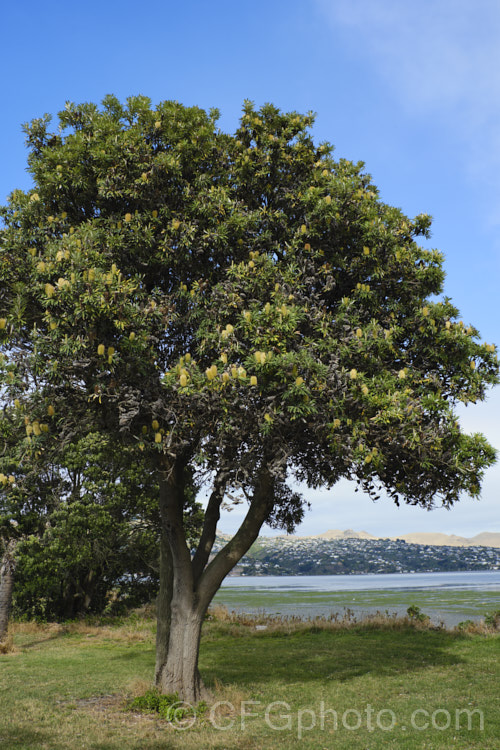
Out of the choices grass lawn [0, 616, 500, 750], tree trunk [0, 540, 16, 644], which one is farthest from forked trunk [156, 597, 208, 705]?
tree trunk [0, 540, 16, 644]

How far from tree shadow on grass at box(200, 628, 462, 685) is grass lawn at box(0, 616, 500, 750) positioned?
0.12 feet

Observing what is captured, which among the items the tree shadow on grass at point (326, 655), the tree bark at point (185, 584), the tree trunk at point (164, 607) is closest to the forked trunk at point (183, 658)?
the tree bark at point (185, 584)

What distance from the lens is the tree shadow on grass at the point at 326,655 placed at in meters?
14.4

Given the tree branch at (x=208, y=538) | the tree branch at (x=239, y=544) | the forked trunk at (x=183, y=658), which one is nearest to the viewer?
the forked trunk at (x=183, y=658)

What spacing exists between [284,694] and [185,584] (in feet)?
11.4

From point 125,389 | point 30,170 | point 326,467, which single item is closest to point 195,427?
point 125,389

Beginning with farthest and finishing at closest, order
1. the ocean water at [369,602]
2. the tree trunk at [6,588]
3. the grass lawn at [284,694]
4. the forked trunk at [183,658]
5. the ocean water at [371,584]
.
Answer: the ocean water at [371,584], the ocean water at [369,602], the tree trunk at [6,588], the forked trunk at [183,658], the grass lawn at [284,694]

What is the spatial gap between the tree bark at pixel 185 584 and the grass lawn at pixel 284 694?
84 cm

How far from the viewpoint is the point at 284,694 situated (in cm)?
1229

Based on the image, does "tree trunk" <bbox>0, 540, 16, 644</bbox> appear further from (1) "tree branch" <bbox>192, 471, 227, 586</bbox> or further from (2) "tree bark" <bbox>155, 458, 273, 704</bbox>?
(1) "tree branch" <bbox>192, 471, 227, 586</bbox>

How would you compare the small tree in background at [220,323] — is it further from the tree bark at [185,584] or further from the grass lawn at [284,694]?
the grass lawn at [284,694]

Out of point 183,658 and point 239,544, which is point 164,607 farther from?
point 239,544

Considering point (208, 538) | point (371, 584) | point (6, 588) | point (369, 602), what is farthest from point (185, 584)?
point (371, 584)

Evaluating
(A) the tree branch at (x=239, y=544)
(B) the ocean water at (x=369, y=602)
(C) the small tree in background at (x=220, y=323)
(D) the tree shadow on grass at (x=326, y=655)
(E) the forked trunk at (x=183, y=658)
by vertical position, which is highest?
(C) the small tree in background at (x=220, y=323)
